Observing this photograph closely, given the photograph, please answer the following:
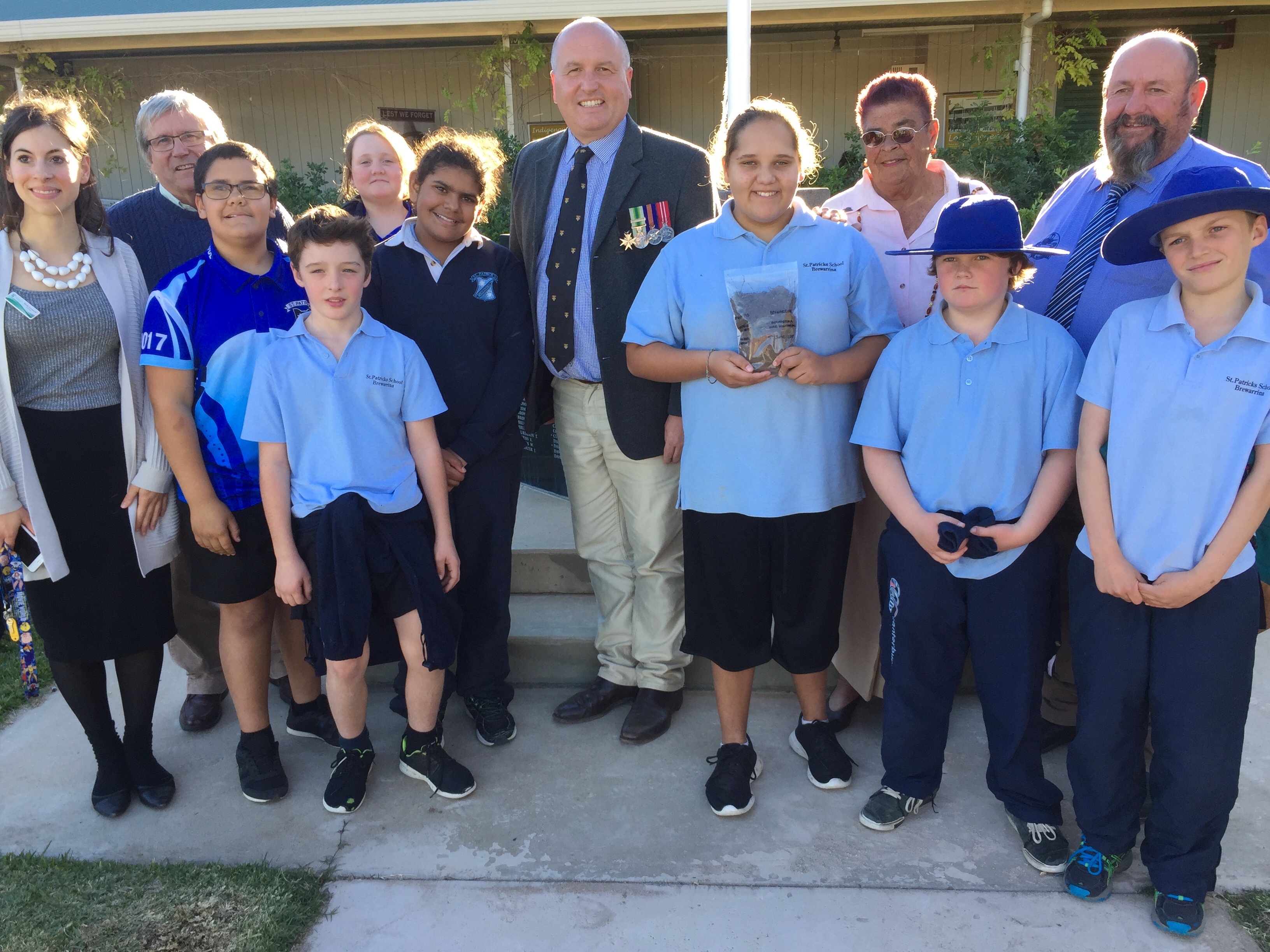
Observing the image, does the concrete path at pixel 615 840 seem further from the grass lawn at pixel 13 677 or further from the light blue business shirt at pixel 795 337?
the light blue business shirt at pixel 795 337

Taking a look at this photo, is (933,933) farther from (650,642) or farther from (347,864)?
(347,864)

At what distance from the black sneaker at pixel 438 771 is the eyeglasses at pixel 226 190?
5.87 ft

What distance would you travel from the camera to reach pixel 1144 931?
2391 mm

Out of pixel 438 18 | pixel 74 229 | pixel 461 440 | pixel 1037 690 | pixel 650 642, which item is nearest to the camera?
pixel 1037 690

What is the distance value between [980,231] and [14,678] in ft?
13.4

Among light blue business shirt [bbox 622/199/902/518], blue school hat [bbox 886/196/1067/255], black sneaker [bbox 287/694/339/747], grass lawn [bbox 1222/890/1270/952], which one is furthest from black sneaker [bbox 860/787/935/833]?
black sneaker [bbox 287/694/339/747]

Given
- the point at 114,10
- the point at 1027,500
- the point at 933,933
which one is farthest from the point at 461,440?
the point at 114,10

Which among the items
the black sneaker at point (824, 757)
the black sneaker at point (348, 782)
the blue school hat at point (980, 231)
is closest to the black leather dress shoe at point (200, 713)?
the black sneaker at point (348, 782)

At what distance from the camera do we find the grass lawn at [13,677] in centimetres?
366

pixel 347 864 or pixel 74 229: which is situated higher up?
pixel 74 229

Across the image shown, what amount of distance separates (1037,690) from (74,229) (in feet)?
10.3

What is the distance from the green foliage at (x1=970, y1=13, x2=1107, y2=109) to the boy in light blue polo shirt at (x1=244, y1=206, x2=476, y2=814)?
930 cm

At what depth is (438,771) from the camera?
3045mm

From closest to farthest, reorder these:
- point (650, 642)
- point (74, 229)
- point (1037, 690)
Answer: point (1037, 690) < point (74, 229) < point (650, 642)
